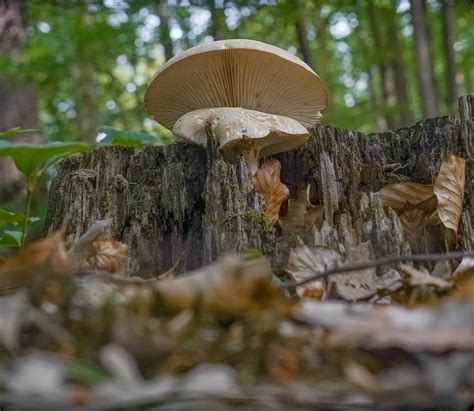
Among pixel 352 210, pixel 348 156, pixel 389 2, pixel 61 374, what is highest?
pixel 389 2

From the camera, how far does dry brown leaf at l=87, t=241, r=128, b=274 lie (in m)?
1.47

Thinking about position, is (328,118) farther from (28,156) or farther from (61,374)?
(61,374)

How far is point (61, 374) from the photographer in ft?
2.04

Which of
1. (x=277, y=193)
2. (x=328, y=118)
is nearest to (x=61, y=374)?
(x=277, y=193)

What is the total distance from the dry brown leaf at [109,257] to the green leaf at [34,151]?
0.96 ft

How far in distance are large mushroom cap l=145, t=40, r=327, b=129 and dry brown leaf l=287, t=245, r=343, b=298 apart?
2.45 feet

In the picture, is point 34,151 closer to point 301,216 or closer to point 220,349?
point 301,216

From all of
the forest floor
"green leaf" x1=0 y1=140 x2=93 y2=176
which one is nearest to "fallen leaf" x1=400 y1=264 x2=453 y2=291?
the forest floor

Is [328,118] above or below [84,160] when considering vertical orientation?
above

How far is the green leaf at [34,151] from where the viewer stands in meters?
1.63

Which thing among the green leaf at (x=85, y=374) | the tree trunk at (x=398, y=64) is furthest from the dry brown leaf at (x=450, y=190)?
the tree trunk at (x=398, y=64)

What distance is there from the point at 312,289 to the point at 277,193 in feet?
2.07

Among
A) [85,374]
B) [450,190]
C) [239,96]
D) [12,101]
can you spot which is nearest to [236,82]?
[239,96]

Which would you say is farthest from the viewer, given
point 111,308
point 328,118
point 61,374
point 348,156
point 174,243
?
point 328,118
